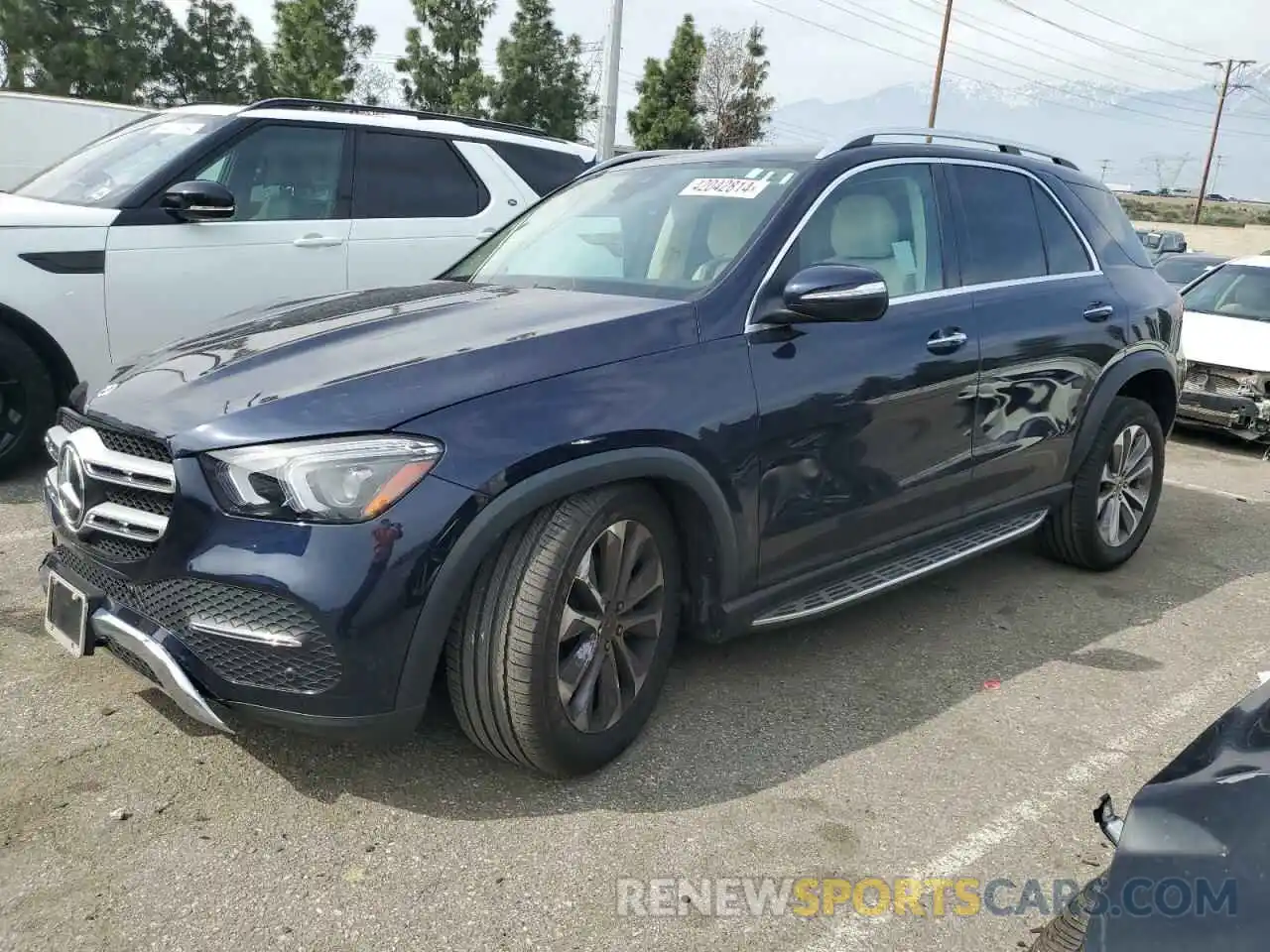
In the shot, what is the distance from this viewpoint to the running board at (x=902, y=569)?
132 inches

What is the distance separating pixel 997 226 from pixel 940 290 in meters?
0.58

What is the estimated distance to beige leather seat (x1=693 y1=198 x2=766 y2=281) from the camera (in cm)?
328

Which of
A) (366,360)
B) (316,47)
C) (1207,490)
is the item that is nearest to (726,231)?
(366,360)

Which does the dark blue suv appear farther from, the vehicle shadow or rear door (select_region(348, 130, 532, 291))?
rear door (select_region(348, 130, 532, 291))

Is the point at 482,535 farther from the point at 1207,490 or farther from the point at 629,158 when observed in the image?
the point at 1207,490

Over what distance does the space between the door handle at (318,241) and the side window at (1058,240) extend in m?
3.62

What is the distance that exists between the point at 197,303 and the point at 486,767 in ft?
11.4

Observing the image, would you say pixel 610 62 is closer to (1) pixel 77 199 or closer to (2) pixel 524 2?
(1) pixel 77 199

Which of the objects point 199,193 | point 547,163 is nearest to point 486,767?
point 199,193

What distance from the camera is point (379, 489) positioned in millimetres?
2410

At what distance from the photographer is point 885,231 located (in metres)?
3.73

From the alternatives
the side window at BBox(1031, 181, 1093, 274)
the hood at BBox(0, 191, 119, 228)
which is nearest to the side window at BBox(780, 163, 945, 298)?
the side window at BBox(1031, 181, 1093, 274)

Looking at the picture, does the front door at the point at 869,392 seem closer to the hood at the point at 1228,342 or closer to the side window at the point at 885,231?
the side window at the point at 885,231

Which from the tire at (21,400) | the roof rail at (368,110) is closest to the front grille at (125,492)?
the tire at (21,400)
